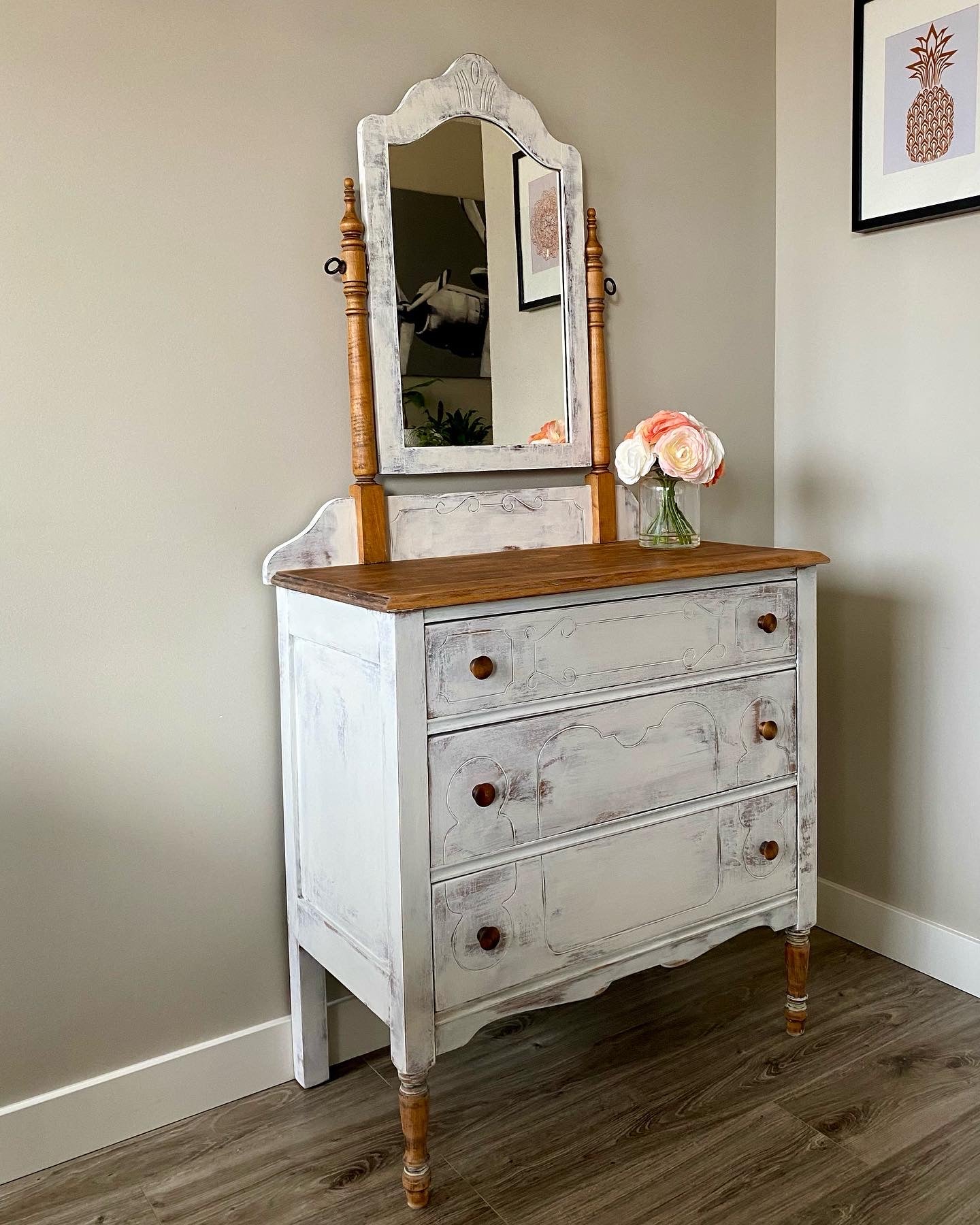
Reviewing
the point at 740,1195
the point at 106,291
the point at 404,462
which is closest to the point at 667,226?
the point at 404,462

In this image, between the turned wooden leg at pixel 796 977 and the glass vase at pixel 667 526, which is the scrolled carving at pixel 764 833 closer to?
the turned wooden leg at pixel 796 977


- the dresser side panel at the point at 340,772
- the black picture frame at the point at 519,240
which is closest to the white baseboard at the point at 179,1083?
the dresser side panel at the point at 340,772

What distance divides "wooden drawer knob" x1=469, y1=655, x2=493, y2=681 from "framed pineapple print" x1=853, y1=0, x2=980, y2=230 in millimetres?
1395

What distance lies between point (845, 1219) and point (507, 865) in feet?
2.44

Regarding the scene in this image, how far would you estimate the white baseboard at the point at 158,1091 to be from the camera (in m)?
1.79

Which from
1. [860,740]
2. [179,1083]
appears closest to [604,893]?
[179,1083]

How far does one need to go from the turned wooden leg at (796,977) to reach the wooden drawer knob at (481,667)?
948mm

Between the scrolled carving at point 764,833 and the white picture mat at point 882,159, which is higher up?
the white picture mat at point 882,159

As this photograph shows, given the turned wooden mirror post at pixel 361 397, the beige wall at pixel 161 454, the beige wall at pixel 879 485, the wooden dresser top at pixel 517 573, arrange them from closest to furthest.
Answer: the wooden dresser top at pixel 517 573 < the beige wall at pixel 161 454 < the turned wooden mirror post at pixel 361 397 < the beige wall at pixel 879 485

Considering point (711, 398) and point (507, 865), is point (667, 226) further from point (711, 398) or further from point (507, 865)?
point (507, 865)

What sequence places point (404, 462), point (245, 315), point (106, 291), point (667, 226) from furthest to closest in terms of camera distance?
point (667, 226) < point (404, 462) < point (245, 315) < point (106, 291)

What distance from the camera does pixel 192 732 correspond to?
6.26 feet

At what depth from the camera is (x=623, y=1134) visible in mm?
1858

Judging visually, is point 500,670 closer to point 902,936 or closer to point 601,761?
point 601,761
